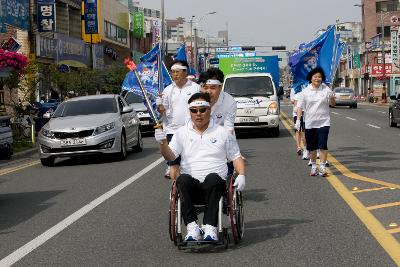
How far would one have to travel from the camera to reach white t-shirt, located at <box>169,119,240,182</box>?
253 inches

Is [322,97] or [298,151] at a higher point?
[322,97]

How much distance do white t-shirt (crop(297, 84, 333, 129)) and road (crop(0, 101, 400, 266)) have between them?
0.92 meters

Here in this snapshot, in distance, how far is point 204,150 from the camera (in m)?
6.47

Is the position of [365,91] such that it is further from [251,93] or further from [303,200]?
[303,200]

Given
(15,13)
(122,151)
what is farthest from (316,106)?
(15,13)

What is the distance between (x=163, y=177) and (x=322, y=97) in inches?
117

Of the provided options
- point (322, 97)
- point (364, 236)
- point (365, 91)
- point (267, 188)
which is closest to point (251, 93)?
point (322, 97)

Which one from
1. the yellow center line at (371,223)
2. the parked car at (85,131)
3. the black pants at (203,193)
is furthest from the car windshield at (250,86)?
the black pants at (203,193)

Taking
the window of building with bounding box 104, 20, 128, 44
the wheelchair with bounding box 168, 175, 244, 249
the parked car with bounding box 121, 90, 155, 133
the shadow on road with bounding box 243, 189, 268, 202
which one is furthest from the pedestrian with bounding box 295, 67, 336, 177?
the window of building with bounding box 104, 20, 128, 44

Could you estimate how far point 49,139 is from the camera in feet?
48.1

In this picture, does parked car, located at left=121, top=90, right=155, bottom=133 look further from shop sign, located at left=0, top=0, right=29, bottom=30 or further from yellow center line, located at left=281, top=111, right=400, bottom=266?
yellow center line, located at left=281, top=111, right=400, bottom=266

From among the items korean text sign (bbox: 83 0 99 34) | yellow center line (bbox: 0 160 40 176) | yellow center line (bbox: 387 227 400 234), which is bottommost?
yellow center line (bbox: 0 160 40 176)

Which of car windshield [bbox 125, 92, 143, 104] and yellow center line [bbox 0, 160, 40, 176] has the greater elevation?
car windshield [bbox 125, 92, 143, 104]

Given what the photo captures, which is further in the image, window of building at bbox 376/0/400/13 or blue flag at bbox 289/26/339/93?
window of building at bbox 376/0/400/13
